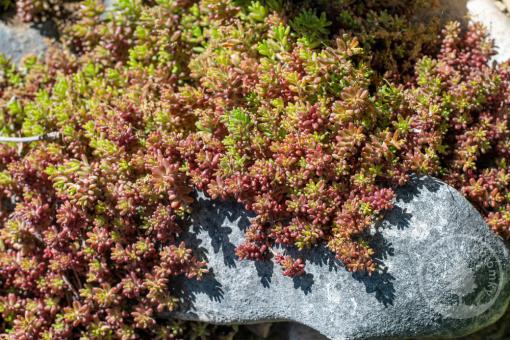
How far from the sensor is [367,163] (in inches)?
174

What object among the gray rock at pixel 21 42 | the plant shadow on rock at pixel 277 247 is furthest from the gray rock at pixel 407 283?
the gray rock at pixel 21 42

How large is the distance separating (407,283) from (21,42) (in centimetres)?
414

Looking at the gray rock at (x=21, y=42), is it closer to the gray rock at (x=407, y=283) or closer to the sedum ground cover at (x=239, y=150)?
the sedum ground cover at (x=239, y=150)

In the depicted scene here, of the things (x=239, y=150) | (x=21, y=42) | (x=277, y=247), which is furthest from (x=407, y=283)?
(x=21, y=42)

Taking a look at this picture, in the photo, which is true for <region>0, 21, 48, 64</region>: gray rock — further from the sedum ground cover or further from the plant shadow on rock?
the plant shadow on rock

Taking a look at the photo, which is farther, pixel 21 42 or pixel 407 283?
pixel 21 42

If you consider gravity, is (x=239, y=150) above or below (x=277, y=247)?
above

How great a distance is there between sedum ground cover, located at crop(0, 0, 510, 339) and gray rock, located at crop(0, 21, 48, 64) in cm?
76

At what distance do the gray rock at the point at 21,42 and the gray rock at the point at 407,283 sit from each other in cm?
295

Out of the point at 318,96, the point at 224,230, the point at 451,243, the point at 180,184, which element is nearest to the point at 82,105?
the point at 180,184

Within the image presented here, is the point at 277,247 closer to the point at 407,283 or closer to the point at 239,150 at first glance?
the point at 239,150

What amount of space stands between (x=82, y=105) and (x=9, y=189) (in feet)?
3.02

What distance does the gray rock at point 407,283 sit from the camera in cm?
426

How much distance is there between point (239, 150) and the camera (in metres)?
4.55
